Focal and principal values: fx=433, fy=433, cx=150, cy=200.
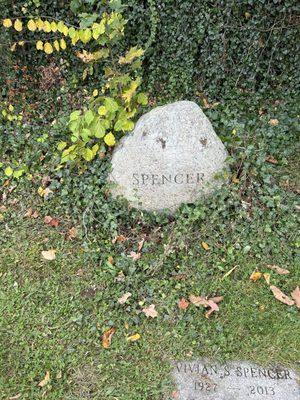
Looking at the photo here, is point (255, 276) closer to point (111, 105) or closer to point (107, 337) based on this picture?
point (107, 337)

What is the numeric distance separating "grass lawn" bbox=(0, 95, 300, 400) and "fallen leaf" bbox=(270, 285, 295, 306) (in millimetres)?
38

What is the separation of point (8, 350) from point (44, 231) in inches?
45.2

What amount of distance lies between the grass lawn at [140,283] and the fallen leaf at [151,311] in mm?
40

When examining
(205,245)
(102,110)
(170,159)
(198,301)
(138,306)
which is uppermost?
(102,110)

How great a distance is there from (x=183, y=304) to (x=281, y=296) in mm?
786

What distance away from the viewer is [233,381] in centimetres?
301

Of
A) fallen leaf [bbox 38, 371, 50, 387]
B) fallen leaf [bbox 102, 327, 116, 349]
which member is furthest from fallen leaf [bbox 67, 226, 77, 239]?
fallen leaf [bbox 38, 371, 50, 387]

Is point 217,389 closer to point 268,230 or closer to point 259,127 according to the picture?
point 268,230

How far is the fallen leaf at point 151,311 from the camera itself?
11.0 ft

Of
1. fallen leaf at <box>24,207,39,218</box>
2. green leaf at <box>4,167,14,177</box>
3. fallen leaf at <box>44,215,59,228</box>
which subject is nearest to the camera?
fallen leaf at <box>44,215,59,228</box>

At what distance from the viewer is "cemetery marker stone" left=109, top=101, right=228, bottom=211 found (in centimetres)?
381

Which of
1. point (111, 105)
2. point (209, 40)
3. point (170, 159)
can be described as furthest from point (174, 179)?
point (209, 40)

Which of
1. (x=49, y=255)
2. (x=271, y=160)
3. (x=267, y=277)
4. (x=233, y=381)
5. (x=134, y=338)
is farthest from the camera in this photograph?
(x=271, y=160)

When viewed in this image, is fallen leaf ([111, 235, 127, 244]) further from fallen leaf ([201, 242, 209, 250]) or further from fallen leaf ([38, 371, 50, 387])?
fallen leaf ([38, 371, 50, 387])
